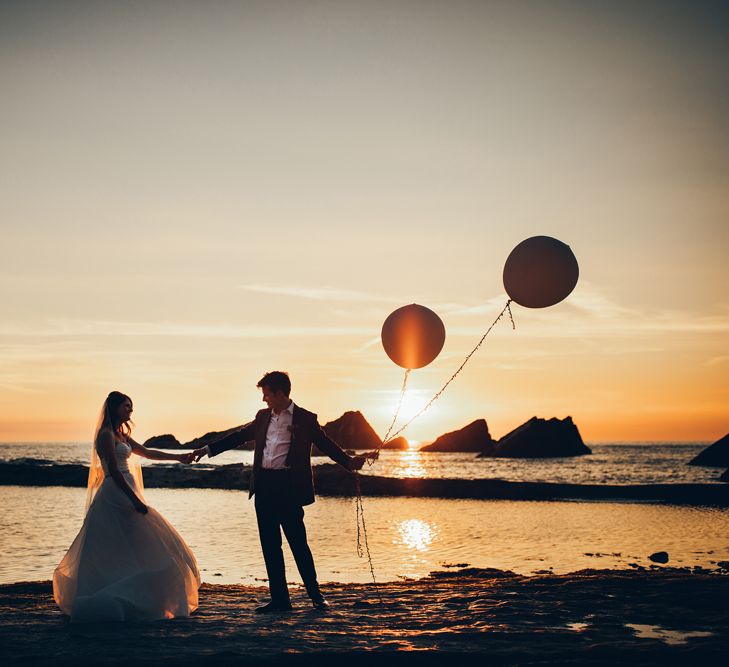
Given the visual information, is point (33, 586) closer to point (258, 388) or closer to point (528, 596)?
point (258, 388)

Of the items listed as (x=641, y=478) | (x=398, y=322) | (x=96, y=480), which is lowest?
(x=641, y=478)

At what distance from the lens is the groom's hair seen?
743 centimetres

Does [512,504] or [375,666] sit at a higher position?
[375,666]

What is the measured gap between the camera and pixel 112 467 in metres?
7.34

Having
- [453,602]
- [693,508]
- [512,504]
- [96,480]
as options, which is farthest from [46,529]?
[693,508]

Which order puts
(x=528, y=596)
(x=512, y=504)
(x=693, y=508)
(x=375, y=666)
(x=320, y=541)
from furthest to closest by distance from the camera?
(x=512, y=504), (x=693, y=508), (x=320, y=541), (x=528, y=596), (x=375, y=666)

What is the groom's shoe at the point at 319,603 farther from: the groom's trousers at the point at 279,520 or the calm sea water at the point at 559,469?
the calm sea water at the point at 559,469

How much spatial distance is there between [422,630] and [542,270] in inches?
180

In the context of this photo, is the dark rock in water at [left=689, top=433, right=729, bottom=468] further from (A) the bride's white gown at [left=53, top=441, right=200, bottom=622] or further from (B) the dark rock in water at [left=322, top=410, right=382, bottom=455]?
(A) the bride's white gown at [left=53, top=441, right=200, bottom=622]

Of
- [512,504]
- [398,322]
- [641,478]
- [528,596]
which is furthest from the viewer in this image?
[641,478]

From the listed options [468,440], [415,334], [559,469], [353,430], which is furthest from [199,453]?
[468,440]

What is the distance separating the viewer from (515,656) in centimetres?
531

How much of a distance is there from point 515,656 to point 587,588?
3.62 metres

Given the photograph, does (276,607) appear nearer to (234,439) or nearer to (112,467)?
(234,439)
